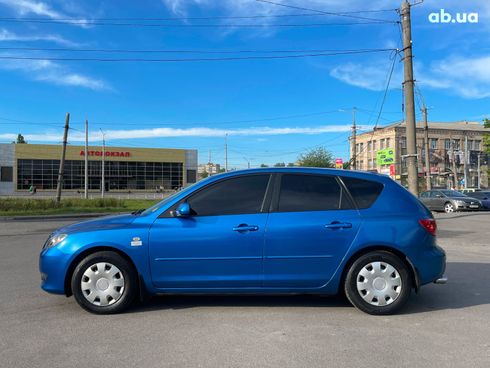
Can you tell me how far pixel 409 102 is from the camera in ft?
51.7

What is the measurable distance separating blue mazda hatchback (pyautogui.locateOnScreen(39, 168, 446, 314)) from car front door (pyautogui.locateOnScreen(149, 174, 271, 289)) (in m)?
0.01

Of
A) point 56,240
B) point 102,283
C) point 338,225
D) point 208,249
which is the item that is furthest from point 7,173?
point 338,225

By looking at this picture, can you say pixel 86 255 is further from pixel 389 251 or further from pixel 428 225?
pixel 428 225

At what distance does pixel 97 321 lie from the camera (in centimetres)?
485

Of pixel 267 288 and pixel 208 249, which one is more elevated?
pixel 208 249

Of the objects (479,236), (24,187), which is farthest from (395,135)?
(479,236)

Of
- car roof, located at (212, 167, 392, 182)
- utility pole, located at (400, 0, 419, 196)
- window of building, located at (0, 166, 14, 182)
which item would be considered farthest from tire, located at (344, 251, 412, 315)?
window of building, located at (0, 166, 14, 182)

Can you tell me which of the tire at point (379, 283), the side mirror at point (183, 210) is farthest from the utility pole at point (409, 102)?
the side mirror at point (183, 210)

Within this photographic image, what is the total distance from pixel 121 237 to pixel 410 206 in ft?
10.8

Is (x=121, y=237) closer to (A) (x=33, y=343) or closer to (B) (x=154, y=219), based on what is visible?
(B) (x=154, y=219)

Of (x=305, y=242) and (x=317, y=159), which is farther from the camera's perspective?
(x=317, y=159)

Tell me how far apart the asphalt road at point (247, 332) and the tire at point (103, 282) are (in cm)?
15

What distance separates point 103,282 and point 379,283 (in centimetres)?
304

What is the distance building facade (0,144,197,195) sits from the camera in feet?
212
